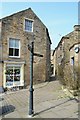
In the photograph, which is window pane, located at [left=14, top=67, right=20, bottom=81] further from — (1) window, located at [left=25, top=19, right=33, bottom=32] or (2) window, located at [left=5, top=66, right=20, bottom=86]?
(1) window, located at [left=25, top=19, right=33, bottom=32]

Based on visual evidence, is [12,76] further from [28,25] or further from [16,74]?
[28,25]

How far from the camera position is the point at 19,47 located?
58.1 ft

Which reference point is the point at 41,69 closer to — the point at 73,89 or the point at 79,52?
the point at 79,52

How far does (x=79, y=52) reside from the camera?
16.6m

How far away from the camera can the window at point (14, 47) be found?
17.3 meters

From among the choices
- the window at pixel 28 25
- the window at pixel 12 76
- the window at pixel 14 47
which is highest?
the window at pixel 28 25

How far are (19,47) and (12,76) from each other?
296 centimetres

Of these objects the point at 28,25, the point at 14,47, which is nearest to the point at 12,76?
the point at 14,47

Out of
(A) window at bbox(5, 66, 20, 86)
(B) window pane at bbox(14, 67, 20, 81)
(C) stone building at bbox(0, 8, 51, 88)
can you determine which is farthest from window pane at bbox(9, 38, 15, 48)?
(B) window pane at bbox(14, 67, 20, 81)

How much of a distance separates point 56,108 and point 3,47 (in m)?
9.97

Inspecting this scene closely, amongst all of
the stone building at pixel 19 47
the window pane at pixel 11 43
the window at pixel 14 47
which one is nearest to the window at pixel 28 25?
the stone building at pixel 19 47

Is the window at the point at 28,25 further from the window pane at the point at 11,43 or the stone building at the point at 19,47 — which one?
the window pane at the point at 11,43

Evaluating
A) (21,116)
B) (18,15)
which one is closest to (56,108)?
(21,116)

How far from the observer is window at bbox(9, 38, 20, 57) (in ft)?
56.6
